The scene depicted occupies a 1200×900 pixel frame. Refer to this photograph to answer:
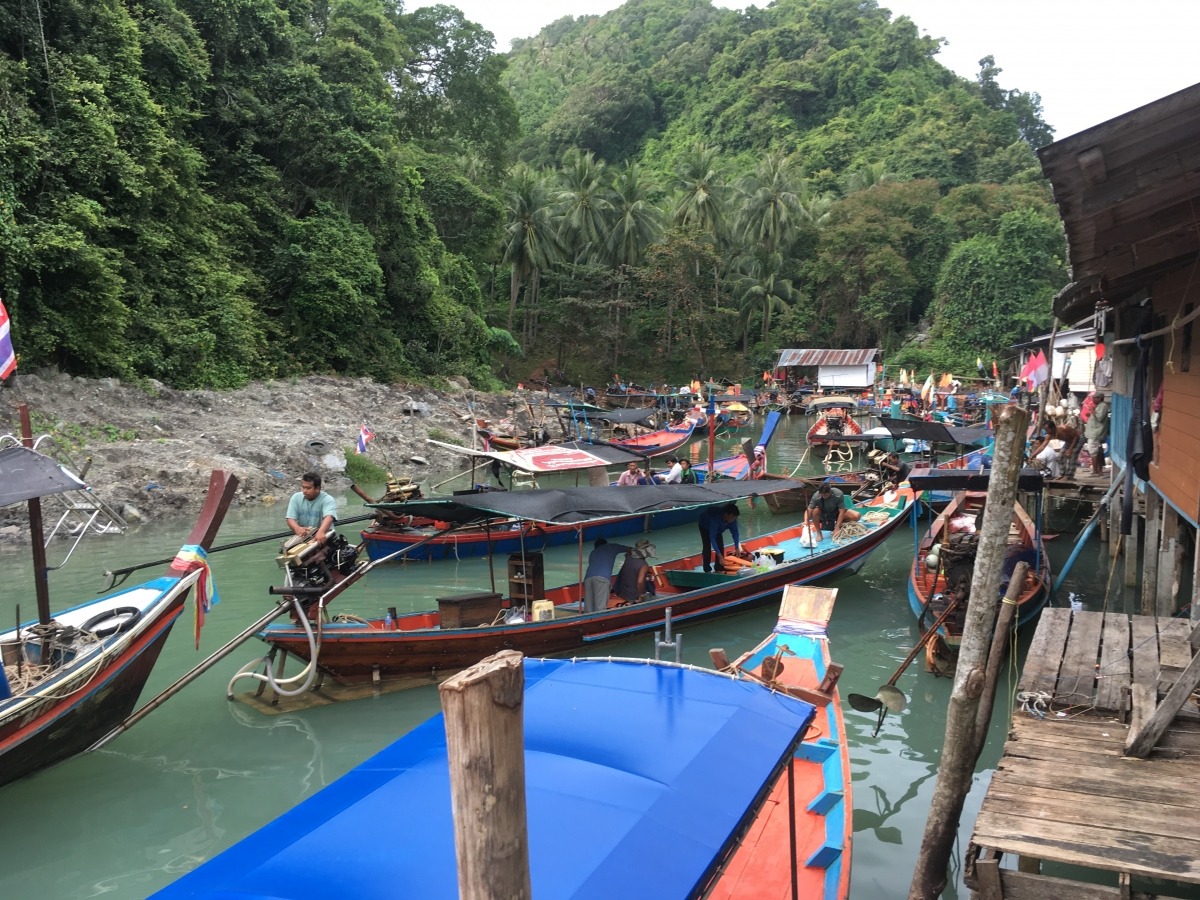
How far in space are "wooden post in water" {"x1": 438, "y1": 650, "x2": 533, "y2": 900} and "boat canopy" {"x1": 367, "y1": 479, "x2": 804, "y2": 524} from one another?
7345 millimetres

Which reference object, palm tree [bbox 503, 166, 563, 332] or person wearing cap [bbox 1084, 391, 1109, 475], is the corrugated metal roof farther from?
person wearing cap [bbox 1084, 391, 1109, 475]

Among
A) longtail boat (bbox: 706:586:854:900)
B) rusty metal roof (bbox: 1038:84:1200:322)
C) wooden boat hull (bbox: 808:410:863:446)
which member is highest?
rusty metal roof (bbox: 1038:84:1200:322)

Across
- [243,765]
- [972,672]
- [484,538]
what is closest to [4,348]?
[243,765]

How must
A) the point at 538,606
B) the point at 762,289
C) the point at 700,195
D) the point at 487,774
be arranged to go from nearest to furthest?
the point at 487,774, the point at 538,606, the point at 762,289, the point at 700,195

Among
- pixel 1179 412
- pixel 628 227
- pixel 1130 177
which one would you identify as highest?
pixel 628 227

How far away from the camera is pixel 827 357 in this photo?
45.1 meters

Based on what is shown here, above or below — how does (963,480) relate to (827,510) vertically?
above

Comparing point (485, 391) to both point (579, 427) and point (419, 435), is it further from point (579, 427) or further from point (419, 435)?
point (419, 435)

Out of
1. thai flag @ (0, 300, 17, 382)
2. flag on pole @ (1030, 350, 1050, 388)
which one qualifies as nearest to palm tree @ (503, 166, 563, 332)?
flag on pole @ (1030, 350, 1050, 388)

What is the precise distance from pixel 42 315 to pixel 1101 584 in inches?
894

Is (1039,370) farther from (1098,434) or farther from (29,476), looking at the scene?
(29,476)

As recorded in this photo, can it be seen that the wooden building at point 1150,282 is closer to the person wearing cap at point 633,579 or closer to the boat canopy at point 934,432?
the boat canopy at point 934,432

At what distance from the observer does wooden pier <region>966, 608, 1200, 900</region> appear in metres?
3.47

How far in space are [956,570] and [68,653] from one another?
9.29m
